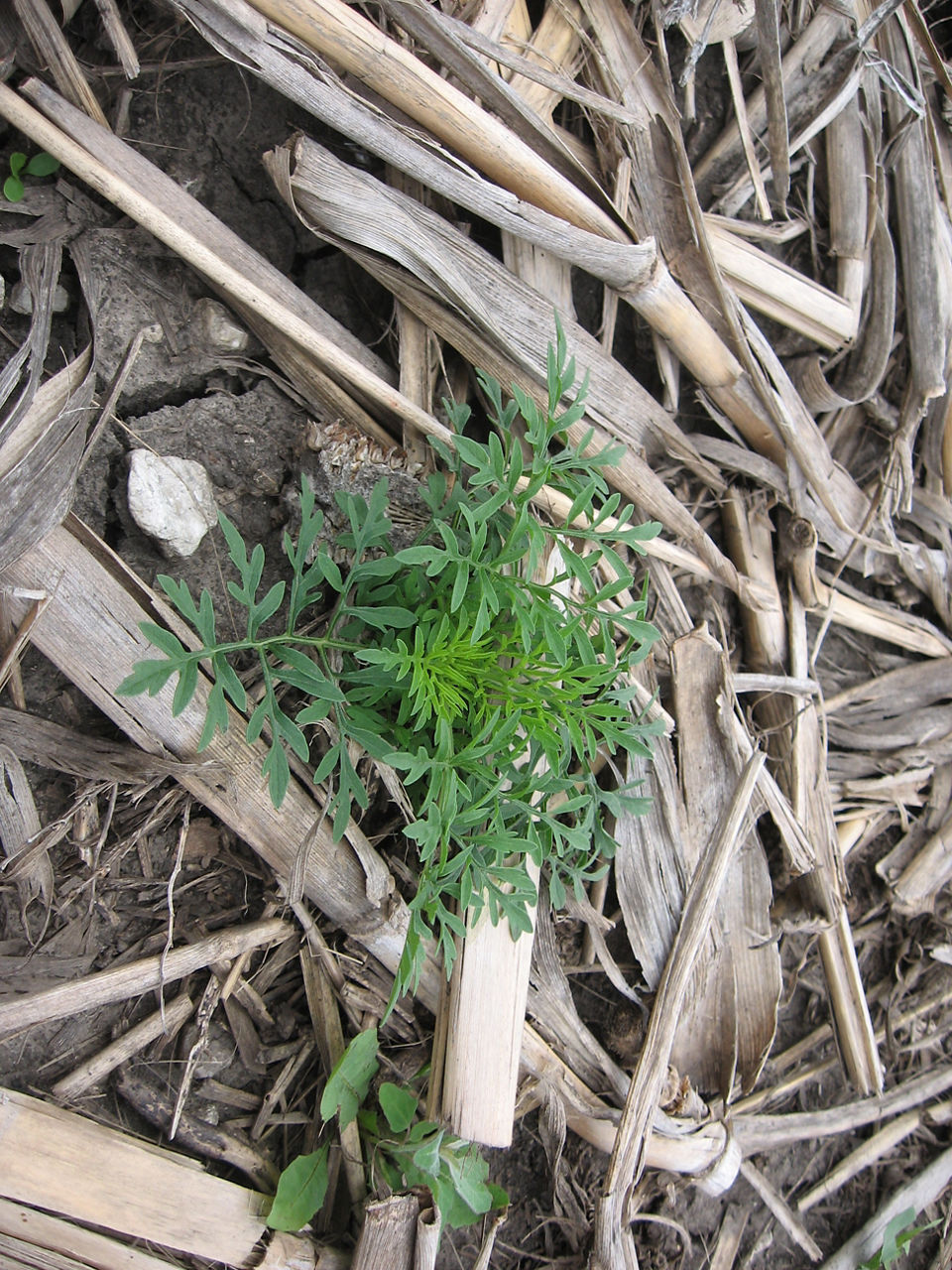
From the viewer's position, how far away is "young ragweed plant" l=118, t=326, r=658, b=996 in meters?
1.49

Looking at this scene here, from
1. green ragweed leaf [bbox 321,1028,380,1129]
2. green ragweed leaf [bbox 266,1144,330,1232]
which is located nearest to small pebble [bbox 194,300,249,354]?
green ragweed leaf [bbox 321,1028,380,1129]

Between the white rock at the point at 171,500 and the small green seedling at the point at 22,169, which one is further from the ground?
→ the small green seedling at the point at 22,169

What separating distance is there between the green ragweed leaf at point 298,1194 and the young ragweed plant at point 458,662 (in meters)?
0.44

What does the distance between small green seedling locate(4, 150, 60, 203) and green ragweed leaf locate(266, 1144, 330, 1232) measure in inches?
79.3

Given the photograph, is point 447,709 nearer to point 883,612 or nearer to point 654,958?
point 654,958

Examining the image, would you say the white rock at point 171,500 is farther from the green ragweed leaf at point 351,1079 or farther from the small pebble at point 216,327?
the green ragweed leaf at point 351,1079

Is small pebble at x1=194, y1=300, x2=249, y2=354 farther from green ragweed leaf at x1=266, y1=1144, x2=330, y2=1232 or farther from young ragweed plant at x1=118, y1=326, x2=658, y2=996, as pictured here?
green ragweed leaf at x1=266, y1=1144, x2=330, y2=1232

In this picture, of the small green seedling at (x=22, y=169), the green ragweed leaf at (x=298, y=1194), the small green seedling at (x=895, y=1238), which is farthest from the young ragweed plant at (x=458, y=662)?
the small green seedling at (x=895, y=1238)

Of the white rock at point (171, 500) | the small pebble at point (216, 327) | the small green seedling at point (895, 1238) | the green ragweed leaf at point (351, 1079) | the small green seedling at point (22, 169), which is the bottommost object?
the small green seedling at point (895, 1238)

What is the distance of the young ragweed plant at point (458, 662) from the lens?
1.49 m

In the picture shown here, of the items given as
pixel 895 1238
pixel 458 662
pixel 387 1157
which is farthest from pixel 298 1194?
pixel 895 1238

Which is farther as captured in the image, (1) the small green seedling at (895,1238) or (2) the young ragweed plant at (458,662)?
(1) the small green seedling at (895,1238)

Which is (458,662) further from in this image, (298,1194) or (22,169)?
(22,169)

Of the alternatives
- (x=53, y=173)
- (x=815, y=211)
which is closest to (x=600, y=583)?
(x=815, y=211)
